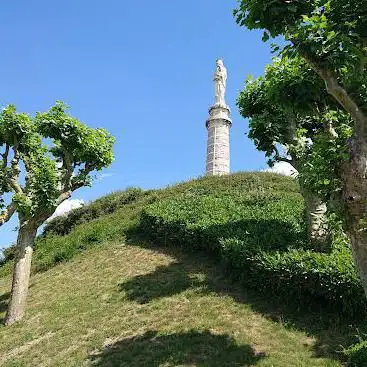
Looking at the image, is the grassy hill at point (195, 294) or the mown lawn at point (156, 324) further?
the grassy hill at point (195, 294)

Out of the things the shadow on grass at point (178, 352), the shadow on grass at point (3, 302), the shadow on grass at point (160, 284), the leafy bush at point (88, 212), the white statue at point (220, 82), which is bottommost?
the shadow on grass at point (178, 352)

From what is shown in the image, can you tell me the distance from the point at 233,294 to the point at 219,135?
1016 inches

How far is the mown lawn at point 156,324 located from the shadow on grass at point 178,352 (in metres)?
0.03

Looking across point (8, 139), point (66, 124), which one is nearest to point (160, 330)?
point (66, 124)

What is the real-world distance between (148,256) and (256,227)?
5.05 meters

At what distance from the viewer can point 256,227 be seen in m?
19.1

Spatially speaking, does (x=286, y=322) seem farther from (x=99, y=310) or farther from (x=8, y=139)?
(x=8, y=139)

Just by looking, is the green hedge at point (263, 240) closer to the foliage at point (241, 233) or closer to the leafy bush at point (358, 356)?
the foliage at point (241, 233)

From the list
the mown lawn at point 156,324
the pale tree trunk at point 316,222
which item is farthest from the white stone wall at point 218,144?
the pale tree trunk at point 316,222

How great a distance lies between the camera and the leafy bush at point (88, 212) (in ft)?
102

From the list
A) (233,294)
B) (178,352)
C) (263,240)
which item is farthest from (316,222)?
(178,352)

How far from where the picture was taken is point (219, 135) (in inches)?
1596

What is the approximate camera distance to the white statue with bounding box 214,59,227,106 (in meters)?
41.8

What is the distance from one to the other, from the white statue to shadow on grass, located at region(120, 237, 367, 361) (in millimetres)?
22173
